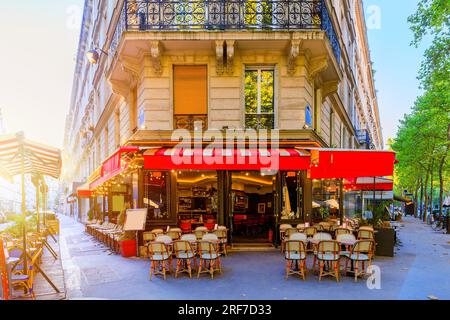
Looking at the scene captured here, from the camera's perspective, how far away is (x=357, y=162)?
10.2 m

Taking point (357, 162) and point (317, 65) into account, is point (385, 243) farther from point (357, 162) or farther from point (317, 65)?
point (317, 65)

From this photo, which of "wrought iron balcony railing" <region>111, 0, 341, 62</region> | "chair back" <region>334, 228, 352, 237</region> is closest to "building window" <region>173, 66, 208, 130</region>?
"wrought iron balcony railing" <region>111, 0, 341, 62</region>

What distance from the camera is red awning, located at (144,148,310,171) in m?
11.7

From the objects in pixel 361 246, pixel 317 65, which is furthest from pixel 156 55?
pixel 361 246

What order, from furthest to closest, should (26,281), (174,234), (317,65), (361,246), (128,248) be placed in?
(317,65) → (128,248) → (174,234) → (361,246) → (26,281)

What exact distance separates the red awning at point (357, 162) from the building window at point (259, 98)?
3.31 m

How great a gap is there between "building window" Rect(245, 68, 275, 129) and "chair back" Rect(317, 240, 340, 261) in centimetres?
531

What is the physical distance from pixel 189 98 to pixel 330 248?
7.27m

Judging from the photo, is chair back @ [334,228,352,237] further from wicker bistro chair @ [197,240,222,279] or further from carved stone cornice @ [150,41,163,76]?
carved stone cornice @ [150,41,163,76]

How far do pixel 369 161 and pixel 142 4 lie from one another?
9367 mm

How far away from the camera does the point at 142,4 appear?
12984mm
